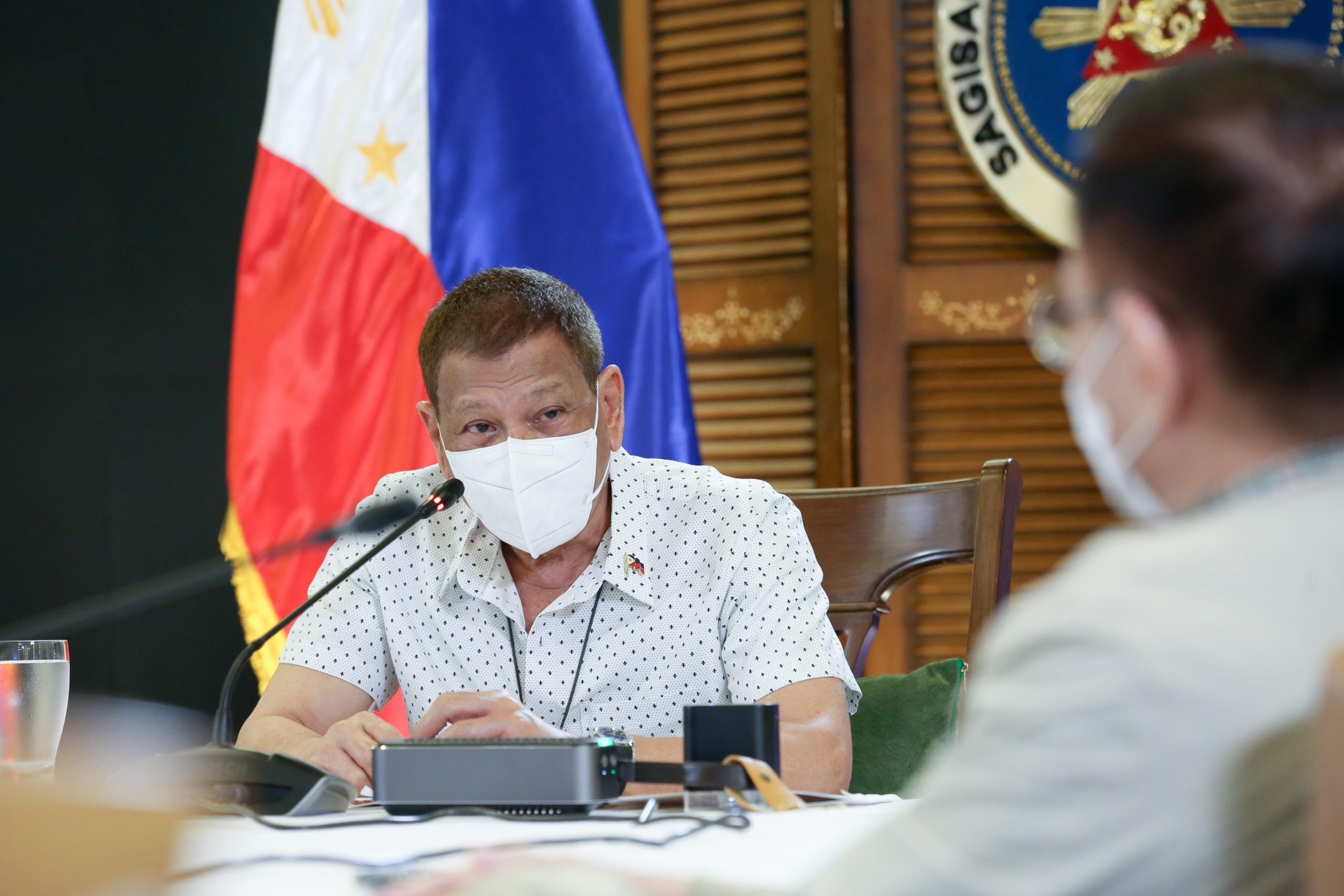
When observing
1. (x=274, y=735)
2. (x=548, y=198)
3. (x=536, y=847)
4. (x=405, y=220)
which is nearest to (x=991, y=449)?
(x=548, y=198)

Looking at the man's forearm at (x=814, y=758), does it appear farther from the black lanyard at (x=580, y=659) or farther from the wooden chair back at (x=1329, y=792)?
the wooden chair back at (x=1329, y=792)

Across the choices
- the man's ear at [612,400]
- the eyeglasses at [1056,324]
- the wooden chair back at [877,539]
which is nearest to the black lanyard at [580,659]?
the man's ear at [612,400]

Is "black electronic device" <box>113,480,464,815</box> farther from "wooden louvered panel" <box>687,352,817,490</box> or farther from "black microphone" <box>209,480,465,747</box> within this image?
"wooden louvered panel" <box>687,352,817,490</box>

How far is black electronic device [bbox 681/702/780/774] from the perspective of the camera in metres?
0.98

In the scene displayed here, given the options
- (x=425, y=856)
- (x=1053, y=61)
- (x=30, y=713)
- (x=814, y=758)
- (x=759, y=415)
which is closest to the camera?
(x=425, y=856)

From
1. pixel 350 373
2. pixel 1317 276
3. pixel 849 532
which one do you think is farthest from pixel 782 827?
pixel 350 373

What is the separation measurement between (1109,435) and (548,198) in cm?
170

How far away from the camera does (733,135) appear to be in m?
2.77

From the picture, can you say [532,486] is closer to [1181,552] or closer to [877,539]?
[877,539]

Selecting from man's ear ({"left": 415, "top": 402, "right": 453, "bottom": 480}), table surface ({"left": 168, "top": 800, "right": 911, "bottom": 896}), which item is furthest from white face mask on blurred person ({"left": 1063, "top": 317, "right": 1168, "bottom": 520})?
man's ear ({"left": 415, "top": 402, "right": 453, "bottom": 480})

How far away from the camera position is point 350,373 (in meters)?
2.12

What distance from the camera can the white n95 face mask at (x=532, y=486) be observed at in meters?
1.43

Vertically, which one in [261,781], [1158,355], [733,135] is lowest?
[261,781]

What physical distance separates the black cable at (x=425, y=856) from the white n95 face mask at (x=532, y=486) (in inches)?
25.2
